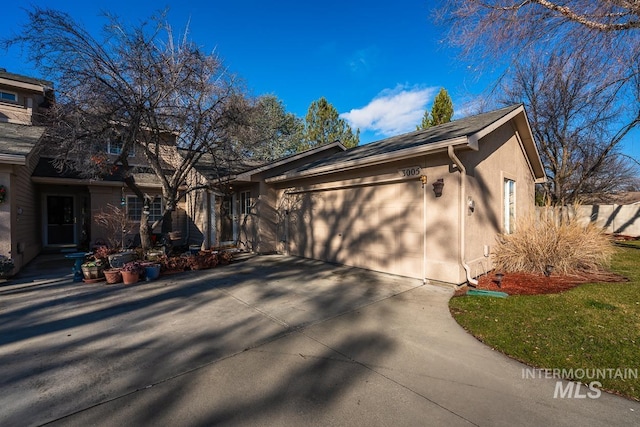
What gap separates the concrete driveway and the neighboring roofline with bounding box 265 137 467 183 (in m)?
3.09

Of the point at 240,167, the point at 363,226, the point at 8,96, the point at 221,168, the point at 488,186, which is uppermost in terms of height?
the point at 8,96

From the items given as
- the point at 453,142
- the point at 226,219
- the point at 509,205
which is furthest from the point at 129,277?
the point at 509,205

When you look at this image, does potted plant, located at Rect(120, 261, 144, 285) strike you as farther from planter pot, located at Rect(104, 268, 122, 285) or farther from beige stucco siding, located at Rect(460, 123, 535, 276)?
beige stucco siding, located at Rect(460, 123, 535, 276)

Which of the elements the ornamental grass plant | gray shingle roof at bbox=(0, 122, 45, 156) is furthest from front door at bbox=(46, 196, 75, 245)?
the ornamental grass plant

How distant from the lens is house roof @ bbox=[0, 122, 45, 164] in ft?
22.6

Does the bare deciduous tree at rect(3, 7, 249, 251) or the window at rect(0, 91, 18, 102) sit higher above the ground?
the window at rect(0, 91, 18, 102)

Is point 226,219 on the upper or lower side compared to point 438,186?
lower

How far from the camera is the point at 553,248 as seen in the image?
22.3 feet

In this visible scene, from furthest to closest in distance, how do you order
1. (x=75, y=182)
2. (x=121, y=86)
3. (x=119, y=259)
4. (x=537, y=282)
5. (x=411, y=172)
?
(x=75, y=182) → (x=119, y=259) → (x=121, y=86) → (x=411, y=172) → (x=537, y=282)

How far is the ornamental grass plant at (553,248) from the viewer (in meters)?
→ 6.78

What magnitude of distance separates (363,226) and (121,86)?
7191 mm

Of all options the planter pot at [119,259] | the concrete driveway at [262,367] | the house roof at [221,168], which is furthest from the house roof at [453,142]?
the planter pot at [119,259]

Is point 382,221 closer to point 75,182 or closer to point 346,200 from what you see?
point 346,200

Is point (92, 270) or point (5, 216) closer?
point (92, 270)
